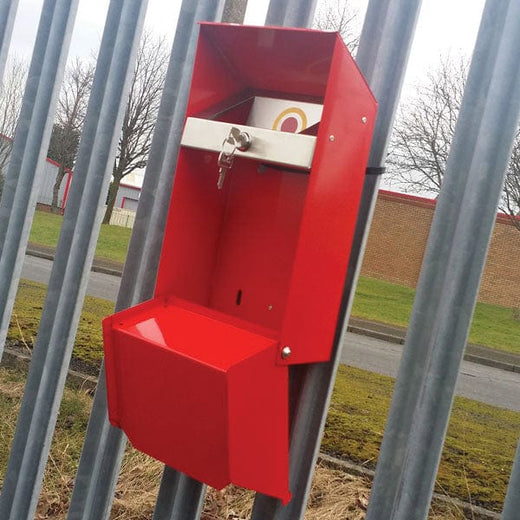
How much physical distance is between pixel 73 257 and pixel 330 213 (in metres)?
0.93

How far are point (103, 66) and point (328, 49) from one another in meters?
0.84

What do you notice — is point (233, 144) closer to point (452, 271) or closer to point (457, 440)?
point (452, 271)

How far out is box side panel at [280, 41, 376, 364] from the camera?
3.72 feet

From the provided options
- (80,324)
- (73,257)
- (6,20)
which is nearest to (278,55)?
(73,257)

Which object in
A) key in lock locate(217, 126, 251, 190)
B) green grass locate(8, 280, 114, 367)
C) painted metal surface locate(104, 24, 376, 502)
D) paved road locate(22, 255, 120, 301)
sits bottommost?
paved road locate(22, 255, 120, 301)

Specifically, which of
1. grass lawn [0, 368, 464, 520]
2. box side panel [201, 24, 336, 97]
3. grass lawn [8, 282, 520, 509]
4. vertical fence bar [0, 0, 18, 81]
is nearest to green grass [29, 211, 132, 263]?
grass lawn [8, 282, 520, 509]

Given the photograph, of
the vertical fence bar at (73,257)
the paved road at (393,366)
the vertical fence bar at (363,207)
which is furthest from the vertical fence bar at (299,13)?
the paved road at (393,366)

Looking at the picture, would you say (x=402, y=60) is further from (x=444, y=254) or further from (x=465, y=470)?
(x=465, y=470)

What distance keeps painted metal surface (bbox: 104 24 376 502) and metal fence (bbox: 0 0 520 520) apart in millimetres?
185

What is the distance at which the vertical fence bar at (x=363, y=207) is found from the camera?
4.48 feet

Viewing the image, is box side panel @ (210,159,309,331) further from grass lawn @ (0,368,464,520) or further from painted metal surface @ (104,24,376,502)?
grass lawn @ (0,368,464,520)

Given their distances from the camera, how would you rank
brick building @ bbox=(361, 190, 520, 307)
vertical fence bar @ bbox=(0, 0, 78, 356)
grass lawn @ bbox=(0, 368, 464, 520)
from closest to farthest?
vertical fence bar @ bbox=(0, 0, 78, 356) < grass lawn @ bbox=(0, 368, 464, 520) < brick building @ bbox=(361, 190, 520, 307)

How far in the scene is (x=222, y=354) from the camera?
3.76 ft

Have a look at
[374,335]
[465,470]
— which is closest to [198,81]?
[465,470]
